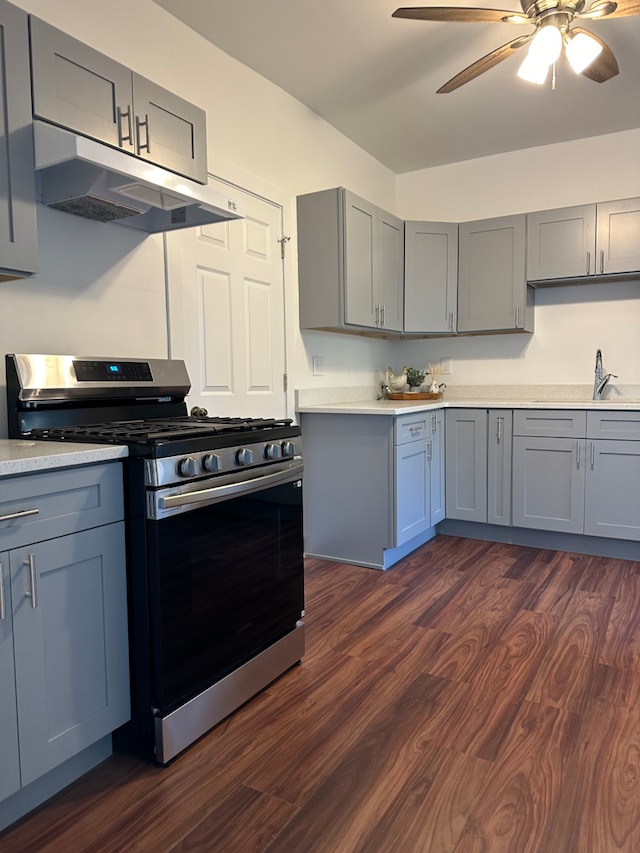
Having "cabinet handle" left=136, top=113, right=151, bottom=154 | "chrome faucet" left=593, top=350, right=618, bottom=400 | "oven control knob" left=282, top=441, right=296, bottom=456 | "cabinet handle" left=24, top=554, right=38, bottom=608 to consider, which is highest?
"cabinet handle" left=136, top=113, right=151, bottom=154

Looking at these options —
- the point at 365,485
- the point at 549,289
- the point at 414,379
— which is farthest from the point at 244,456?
the point at 549,289

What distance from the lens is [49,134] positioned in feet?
5.52

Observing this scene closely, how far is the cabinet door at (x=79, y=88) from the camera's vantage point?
1721mm

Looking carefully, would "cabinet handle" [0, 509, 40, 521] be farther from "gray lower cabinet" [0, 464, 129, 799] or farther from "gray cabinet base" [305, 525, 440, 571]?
"gray cabinet base" [305, 525, 440, 571]

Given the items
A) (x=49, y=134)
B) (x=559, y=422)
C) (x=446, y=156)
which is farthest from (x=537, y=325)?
(x=49, y=134)

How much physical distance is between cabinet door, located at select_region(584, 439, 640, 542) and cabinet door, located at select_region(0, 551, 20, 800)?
309 cm

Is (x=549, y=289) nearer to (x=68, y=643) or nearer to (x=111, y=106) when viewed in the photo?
(x=111, y=106)

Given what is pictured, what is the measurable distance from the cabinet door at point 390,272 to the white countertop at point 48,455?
8.21 ft

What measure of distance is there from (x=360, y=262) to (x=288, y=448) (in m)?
1.80

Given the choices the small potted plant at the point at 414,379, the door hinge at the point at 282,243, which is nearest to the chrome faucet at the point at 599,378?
the small potted plant at the point at 414,379

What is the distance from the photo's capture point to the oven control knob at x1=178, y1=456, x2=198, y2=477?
5.32 feet

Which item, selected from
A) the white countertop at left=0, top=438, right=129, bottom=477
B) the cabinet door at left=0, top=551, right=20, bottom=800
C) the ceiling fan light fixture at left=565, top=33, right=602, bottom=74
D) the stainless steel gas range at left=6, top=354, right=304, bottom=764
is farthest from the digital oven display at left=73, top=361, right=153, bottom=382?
the ceiling fan light fixture at left=565, top=33, right=602, bottom=74

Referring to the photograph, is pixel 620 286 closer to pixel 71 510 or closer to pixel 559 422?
pixel 559 422

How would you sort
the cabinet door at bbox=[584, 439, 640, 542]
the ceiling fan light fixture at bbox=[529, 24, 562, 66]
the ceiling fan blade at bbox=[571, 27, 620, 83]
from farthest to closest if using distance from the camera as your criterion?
the cabinet door at bbox=[584, 439, 640, 542], the ceiling fan blade at bbox=[571, 27, 620, 83], the ceiling fan light fixture at bbox=[529, 24, 562, 66]
